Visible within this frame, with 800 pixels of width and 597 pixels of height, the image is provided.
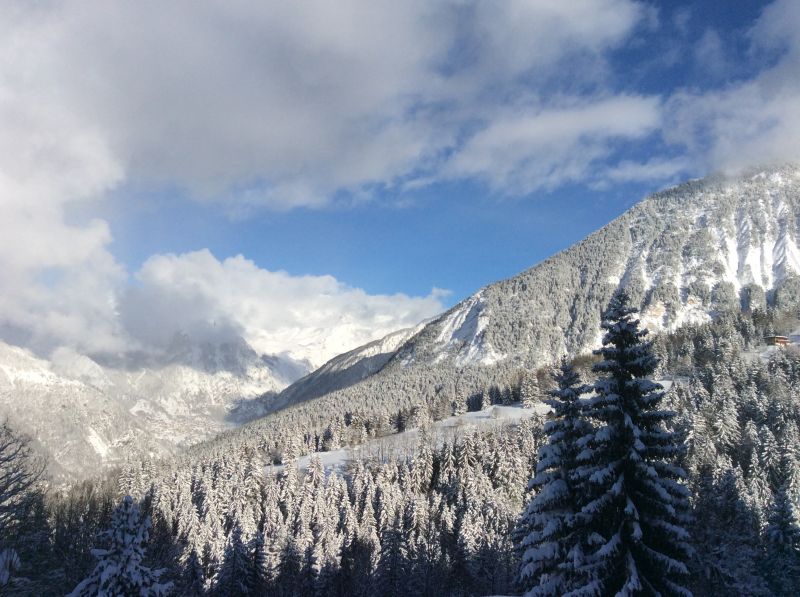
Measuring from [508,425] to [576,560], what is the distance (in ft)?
396

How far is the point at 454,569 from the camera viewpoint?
241 feet

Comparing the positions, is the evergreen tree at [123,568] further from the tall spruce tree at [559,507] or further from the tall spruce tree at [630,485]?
the tall spruce tree at [630,485]

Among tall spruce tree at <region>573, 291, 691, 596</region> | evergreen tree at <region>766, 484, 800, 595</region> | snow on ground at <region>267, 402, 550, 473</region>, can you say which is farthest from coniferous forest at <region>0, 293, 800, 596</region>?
snow on ground at <region>267, 402, 550, 473</region>

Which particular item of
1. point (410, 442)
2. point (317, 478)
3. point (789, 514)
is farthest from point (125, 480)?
point (789, 514)

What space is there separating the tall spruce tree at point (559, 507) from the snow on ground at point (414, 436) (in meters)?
106

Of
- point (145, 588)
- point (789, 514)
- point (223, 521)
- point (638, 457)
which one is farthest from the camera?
point (223, 521)

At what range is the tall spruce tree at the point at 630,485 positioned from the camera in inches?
648

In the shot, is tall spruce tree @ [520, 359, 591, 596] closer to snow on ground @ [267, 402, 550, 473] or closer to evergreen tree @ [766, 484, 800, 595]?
evergreen tree @ [766, 484, 800, 595]

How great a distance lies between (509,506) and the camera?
3511 inches

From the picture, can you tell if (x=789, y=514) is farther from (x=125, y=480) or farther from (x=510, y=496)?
(x=125, y=480)

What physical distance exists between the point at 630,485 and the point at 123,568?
1756 cm

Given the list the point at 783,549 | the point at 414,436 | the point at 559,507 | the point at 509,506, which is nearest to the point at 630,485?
the point at 559,507

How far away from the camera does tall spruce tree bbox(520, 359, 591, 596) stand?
713 inches

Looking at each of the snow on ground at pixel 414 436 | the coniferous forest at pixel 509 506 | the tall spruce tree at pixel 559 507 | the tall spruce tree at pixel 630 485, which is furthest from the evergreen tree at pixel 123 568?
the snow on ground at pixel 414 436
